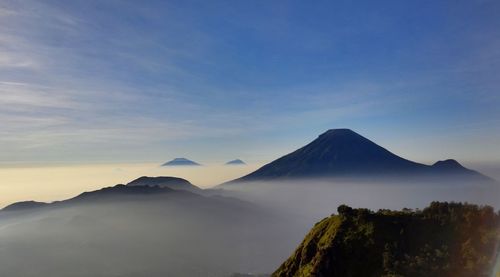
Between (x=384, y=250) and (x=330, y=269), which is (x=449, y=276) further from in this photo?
(x=330, y=269)

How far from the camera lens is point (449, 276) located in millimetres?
52375

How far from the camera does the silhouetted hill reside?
54.0 m

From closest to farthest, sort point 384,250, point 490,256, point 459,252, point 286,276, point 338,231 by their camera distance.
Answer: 1. point 490,256
2. point 459,252
3. point 384,250
4. point 338,231
5. point 286,276

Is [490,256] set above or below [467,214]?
below

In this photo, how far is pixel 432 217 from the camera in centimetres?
6253

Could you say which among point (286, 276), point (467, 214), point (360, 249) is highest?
point (467, 214)

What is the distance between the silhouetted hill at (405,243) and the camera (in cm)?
5400

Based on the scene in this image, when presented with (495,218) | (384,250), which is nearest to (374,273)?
(384,250)

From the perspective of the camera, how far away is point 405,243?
59.8 m

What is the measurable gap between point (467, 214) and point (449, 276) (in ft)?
34.9

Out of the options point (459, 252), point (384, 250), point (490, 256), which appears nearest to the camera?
point (490, 256)

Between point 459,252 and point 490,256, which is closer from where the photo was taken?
point 490,256

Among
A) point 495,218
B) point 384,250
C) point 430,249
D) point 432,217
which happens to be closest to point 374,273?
point 384,250

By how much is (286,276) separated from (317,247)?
7.33 metres
